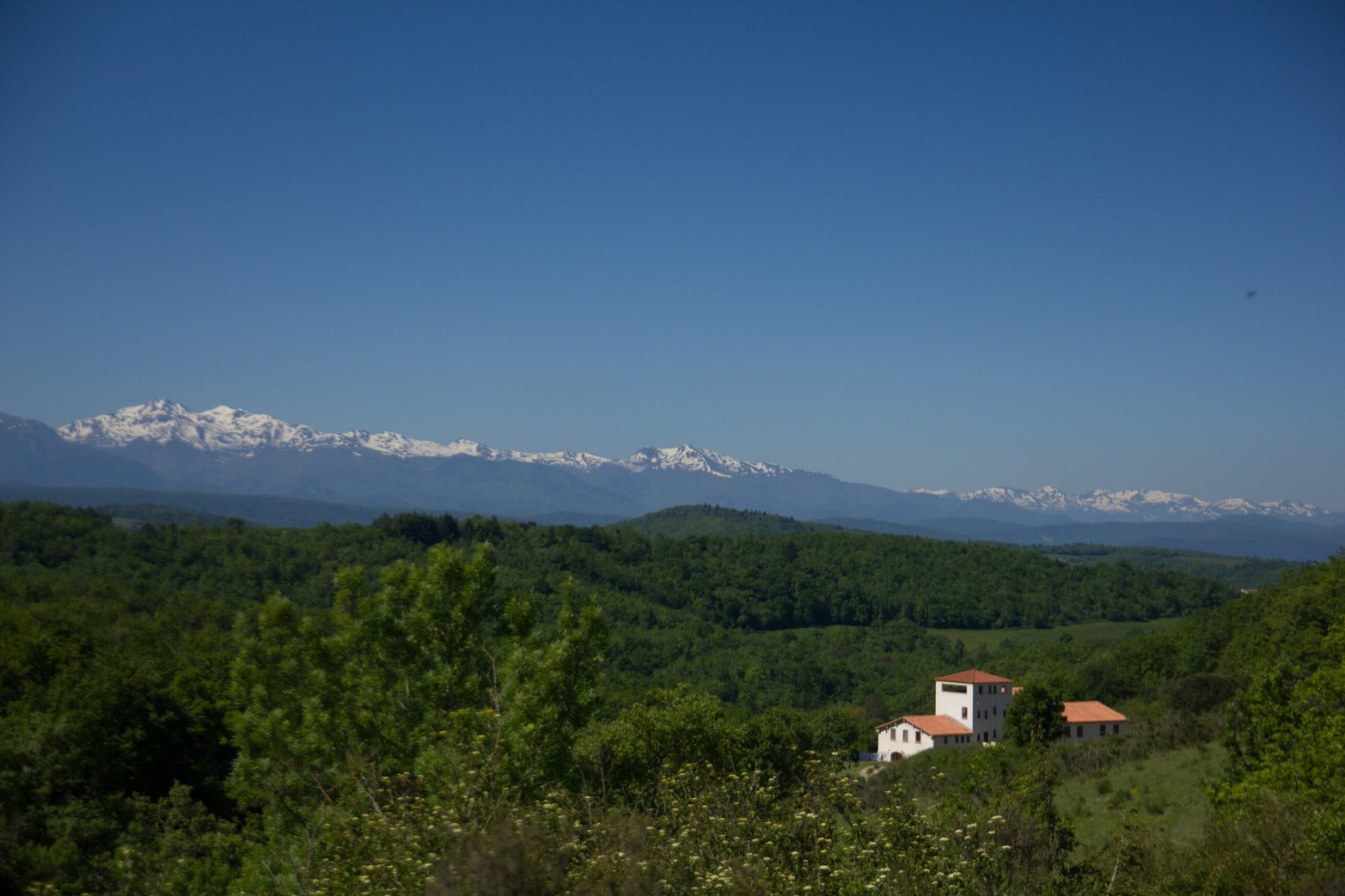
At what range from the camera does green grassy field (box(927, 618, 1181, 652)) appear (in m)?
124

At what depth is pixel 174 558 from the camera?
84625 mm

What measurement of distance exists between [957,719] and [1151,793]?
1920 inches

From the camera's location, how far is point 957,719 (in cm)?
6881

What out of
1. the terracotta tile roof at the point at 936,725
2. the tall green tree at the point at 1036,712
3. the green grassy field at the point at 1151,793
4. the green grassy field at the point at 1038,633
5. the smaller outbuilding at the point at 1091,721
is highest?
the green grassy field at the point at 1151,793

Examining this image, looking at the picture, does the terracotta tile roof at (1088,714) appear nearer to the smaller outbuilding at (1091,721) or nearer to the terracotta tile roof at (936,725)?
the smaller outbuilding at (1091,721)

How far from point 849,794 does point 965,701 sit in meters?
66.5

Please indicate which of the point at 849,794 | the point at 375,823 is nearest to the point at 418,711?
the point at 375,823

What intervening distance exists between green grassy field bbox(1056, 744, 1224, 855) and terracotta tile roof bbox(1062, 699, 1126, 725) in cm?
2852

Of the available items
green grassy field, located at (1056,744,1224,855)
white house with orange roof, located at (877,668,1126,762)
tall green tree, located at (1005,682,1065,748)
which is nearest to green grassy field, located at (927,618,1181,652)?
white house with orange roof, located at (877,668,1126,762)

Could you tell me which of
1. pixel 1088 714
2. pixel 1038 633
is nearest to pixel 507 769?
pixel 1088 714

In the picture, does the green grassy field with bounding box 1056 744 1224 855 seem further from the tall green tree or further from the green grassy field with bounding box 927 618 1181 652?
the green grassy field with bounding box 927 618 1181 652

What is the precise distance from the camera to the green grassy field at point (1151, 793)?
1802cm

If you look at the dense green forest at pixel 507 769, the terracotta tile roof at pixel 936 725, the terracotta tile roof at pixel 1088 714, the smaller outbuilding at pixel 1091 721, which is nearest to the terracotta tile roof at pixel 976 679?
the terracotta tile roof at pixel 936 725

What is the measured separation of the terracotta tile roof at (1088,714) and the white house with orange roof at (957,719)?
9 cm
